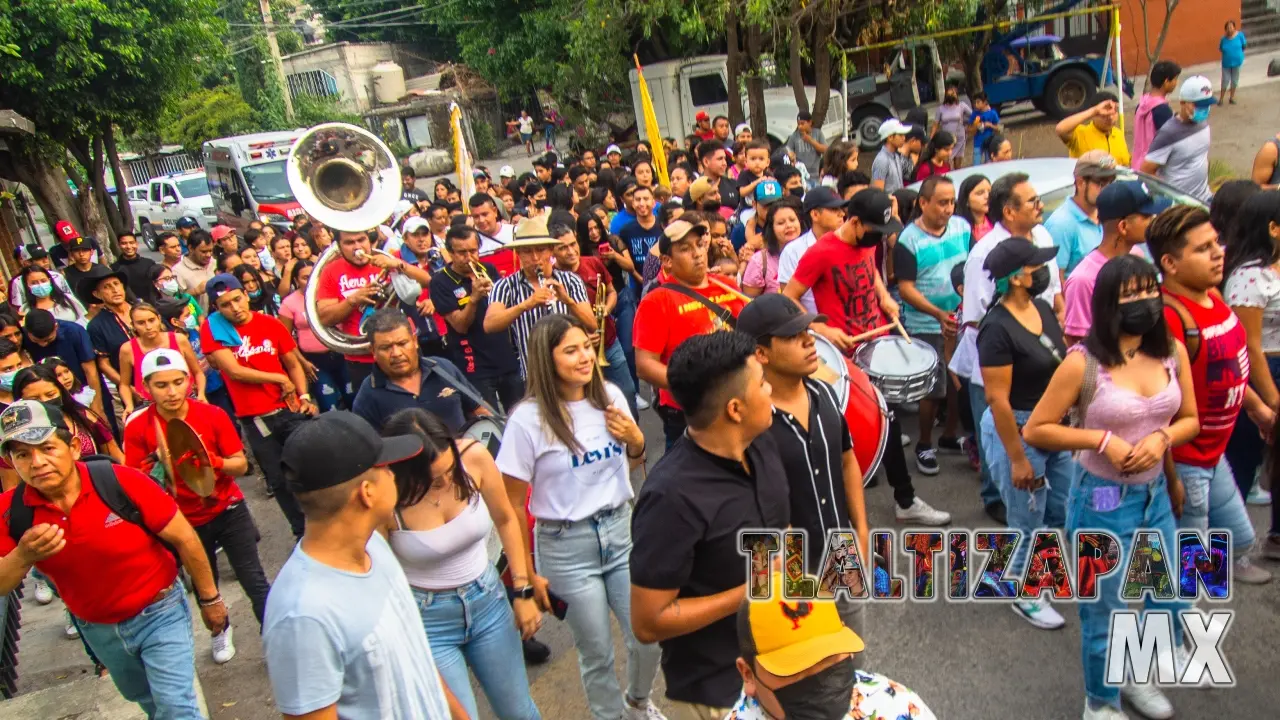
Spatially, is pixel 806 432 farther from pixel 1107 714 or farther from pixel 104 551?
pixel 104 551

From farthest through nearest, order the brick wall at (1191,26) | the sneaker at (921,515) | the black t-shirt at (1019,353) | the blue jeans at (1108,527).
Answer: the brick wall at (1191,26), the sneaker at (921,515), the black t-shirt at (1019,353), the blue jeans at (1108,527)

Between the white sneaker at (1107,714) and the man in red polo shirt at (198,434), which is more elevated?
the man in red polo shirt at (198,434)

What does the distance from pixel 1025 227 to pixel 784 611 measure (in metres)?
3.62

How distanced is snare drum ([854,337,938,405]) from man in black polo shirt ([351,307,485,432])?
2.00 meters

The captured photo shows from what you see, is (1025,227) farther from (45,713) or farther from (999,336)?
(45,713)

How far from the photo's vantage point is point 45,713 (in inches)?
170

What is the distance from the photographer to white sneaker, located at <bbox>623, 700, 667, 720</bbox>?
3574 millimetres

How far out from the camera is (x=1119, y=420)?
3143mm

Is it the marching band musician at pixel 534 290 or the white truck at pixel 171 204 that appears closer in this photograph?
the marching band musician at pixel 534 290

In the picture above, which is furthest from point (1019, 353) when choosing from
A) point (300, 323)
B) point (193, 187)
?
point (193, 187)

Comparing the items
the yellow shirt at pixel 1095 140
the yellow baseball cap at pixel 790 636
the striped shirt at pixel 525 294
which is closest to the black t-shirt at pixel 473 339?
the striped shirt at pixel 525 294

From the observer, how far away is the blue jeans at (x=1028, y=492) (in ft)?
13.0

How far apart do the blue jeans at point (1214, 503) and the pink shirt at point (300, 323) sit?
543cm

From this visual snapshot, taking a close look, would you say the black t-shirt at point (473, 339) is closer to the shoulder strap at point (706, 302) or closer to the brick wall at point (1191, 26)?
the shoulder strap at point (706, 302)
